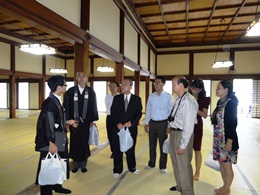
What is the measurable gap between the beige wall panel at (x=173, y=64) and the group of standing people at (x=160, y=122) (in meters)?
8.43

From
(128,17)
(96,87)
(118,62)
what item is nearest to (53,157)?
(118,62)

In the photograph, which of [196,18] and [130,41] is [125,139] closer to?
[130,41]

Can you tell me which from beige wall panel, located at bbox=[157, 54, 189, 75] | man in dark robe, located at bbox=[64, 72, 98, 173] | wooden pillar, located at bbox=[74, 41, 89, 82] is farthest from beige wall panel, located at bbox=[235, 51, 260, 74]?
man in dark robe, located at bbox=[64, 72, 98, 173]

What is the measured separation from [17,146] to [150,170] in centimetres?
301

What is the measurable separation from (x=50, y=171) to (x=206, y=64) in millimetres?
10350

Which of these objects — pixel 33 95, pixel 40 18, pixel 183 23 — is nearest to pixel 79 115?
pixel 40 18

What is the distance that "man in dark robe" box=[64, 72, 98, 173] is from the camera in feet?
9.36

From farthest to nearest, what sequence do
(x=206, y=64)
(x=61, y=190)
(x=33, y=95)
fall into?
(x=33, y=95)
(x=206, y=64)
(x=61, y=190)

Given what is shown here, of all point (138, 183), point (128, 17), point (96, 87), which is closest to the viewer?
point (138, 183)

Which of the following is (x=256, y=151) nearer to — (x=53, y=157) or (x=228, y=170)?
(x=228, y=170)

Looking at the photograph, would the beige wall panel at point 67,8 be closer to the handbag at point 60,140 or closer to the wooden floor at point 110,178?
the handbag at point 60,140

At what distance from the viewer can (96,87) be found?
42.4 ft

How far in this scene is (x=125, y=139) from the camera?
2.71 metres

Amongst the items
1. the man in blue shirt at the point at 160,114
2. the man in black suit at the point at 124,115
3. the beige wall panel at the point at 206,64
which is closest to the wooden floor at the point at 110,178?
the man in black suit at the point at 124,115
